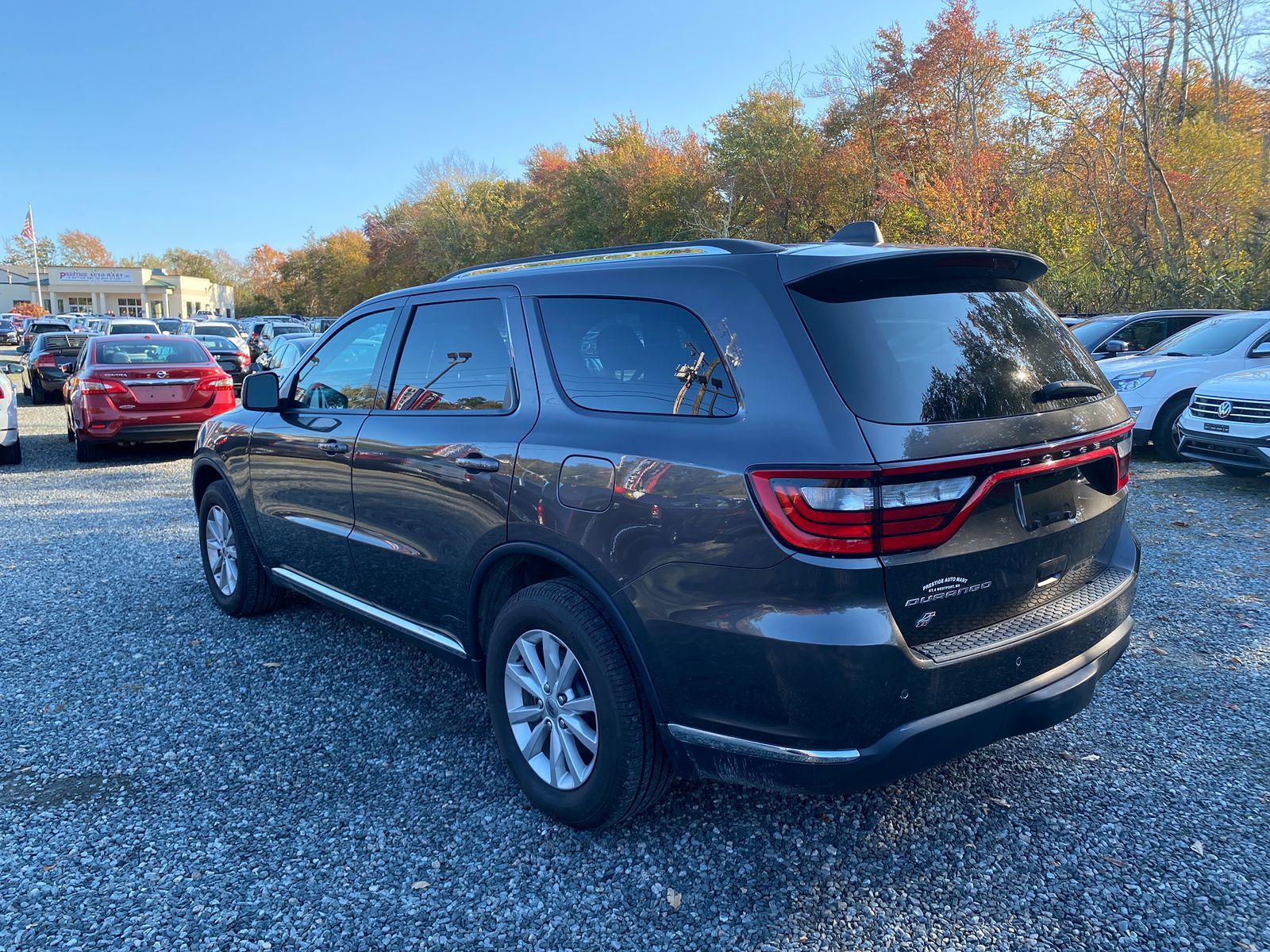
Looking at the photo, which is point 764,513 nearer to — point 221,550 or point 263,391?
point 263,391

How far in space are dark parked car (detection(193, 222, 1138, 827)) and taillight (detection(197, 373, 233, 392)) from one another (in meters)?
8.54

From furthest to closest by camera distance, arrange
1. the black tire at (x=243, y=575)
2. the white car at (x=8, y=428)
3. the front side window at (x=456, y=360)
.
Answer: the white car at (x=8, y=428) < the black tire at (x=243, y=575) < the front side window at (x=456, y=360)

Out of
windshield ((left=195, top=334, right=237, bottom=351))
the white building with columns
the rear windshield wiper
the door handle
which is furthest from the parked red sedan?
the white building with columns

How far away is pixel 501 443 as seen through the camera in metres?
3.08

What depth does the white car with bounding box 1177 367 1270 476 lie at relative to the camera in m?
7.76

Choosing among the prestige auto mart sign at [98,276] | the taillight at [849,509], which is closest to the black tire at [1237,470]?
the taillight at [849,509]

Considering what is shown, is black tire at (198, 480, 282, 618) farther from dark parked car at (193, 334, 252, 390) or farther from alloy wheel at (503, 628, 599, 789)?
dark parked car at (193, 334, 252, 390)

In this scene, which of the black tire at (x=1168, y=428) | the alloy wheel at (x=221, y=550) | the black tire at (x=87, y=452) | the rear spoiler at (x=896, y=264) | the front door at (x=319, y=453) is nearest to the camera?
the rear spoiler at (x=896, y=264)

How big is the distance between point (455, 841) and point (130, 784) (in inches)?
54.3

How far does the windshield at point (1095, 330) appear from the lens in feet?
39.2

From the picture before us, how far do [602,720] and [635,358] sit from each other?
3.77 feet

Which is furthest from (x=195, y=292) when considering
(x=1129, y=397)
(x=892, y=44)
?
(x=1129, y=397)

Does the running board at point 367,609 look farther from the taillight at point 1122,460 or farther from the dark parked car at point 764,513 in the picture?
the taillight at point 1122,460

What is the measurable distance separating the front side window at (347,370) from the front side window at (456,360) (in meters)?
0.25
